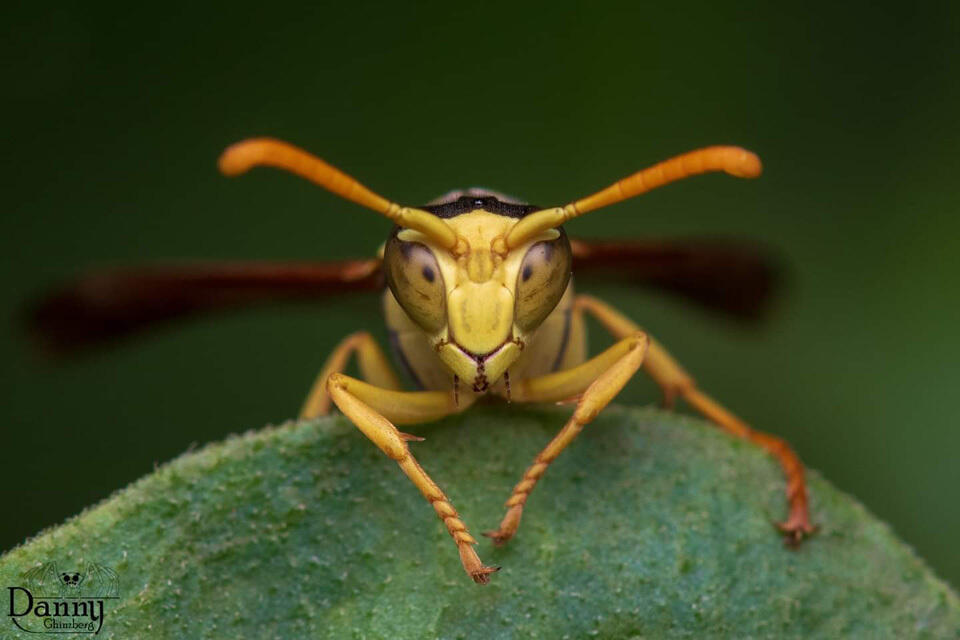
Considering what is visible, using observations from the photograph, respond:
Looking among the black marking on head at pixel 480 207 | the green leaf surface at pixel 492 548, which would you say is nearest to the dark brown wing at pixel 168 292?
the black marking on head at pixel 480 207

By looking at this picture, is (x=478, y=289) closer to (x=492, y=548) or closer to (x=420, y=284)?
(x=420, y=284)

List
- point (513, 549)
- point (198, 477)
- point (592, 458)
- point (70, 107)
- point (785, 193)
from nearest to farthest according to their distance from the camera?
point (198, 477), point (513, 549), point (592, 458), point (70, 107), point (785, 193)

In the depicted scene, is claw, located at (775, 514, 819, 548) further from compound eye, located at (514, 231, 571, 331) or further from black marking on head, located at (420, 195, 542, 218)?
black marking on head, located at (420, 195, 542, 218)

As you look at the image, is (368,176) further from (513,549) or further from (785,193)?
(513,549)

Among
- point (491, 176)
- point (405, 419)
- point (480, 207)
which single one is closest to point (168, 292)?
point (491, 176)

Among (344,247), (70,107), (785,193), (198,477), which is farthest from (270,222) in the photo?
(198,477)

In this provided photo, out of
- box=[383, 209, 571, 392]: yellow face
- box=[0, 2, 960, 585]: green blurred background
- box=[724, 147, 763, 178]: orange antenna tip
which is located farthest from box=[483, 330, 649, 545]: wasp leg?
box=[0, 2, 960, 585]: green blurred background

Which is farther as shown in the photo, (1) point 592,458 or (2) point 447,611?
(1) point 592,458
